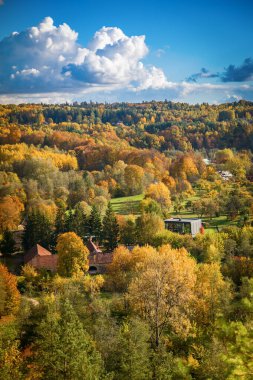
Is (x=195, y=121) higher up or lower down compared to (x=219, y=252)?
higher up

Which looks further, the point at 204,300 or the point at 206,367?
the point at 204,300

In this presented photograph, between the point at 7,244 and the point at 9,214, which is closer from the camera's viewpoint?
the point at 7,244

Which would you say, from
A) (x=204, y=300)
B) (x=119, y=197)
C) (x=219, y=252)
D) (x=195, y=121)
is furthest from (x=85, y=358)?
(x=195, y=121)

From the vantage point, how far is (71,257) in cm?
3541

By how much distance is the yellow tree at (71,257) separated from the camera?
115 feet

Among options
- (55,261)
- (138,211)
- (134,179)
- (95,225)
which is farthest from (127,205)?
(55,261)

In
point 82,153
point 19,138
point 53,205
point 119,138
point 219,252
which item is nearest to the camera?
point 219,252

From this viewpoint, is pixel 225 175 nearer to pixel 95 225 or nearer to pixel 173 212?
pixel 173 212

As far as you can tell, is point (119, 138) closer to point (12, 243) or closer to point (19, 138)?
point (19, 138)

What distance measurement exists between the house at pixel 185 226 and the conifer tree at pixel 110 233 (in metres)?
7.55

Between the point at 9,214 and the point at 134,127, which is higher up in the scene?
the point at 134,127

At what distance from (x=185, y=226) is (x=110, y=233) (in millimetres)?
9371

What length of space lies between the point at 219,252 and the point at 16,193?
3308 cm

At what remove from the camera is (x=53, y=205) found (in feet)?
A: 180
